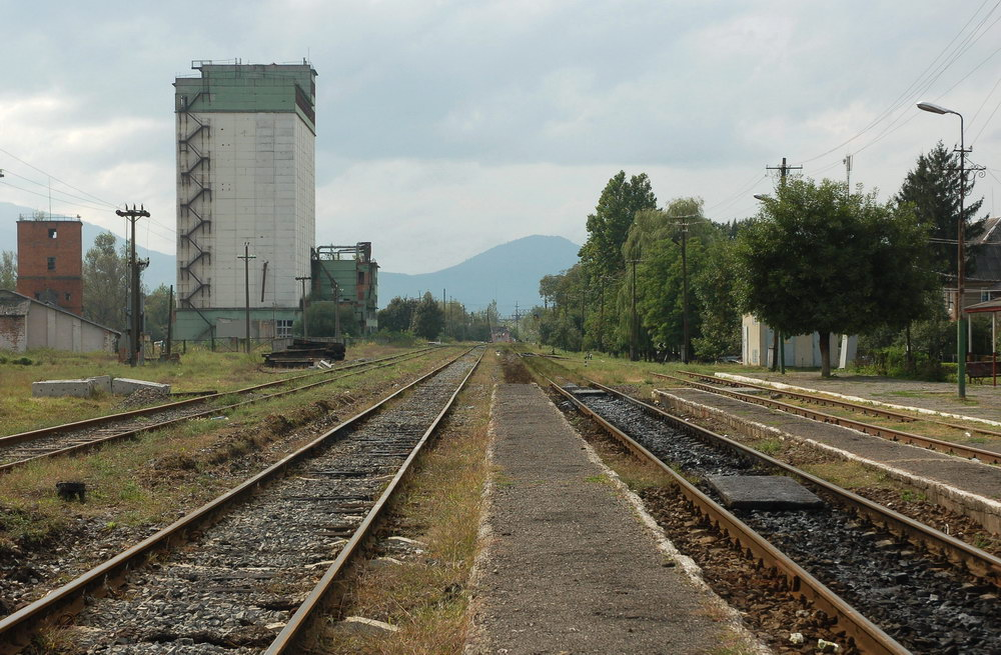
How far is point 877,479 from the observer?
11.7 metres

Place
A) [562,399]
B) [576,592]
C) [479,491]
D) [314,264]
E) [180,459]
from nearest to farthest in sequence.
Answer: [576,592] → [479,491] → [180,459] → [562,399] → [314,264]

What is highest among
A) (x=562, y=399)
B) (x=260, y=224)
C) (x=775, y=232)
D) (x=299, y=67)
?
(x=299, y=67)

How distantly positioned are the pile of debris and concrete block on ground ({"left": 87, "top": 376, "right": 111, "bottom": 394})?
19.4m

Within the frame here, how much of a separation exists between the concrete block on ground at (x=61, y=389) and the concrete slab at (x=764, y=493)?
2009 centimetres

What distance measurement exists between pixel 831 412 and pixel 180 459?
1488 cm

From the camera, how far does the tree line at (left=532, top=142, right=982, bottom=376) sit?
34656 millimetres

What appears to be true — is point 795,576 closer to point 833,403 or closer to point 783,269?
point 833,403

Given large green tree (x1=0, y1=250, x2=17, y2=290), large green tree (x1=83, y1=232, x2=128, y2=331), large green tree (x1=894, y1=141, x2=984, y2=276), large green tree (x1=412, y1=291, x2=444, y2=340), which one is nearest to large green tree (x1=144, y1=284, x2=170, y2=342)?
large green tree (x1=83, y1=232, x2=128, y2=331)

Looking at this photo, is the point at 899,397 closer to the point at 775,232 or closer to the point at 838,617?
the point at 775,232

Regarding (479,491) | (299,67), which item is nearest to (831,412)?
(479,491)

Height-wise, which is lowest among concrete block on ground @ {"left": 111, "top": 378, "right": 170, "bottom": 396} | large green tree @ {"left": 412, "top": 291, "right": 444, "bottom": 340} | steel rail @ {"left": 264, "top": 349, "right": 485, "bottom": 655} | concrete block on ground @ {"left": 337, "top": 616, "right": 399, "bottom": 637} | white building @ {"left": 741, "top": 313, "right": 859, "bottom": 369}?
concrete block on ground @ {"left": 337, "top": 616, "right": 399, "bottom": 637}

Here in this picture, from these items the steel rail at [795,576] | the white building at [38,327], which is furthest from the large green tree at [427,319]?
the steel rail at [795,576]

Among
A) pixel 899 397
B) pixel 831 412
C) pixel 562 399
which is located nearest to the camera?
pixel 831 412

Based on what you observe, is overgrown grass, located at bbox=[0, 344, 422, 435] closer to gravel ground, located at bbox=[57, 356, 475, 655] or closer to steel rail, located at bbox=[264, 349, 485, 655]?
gravel ground, located at bbox=[57, 356, 475, 655]
